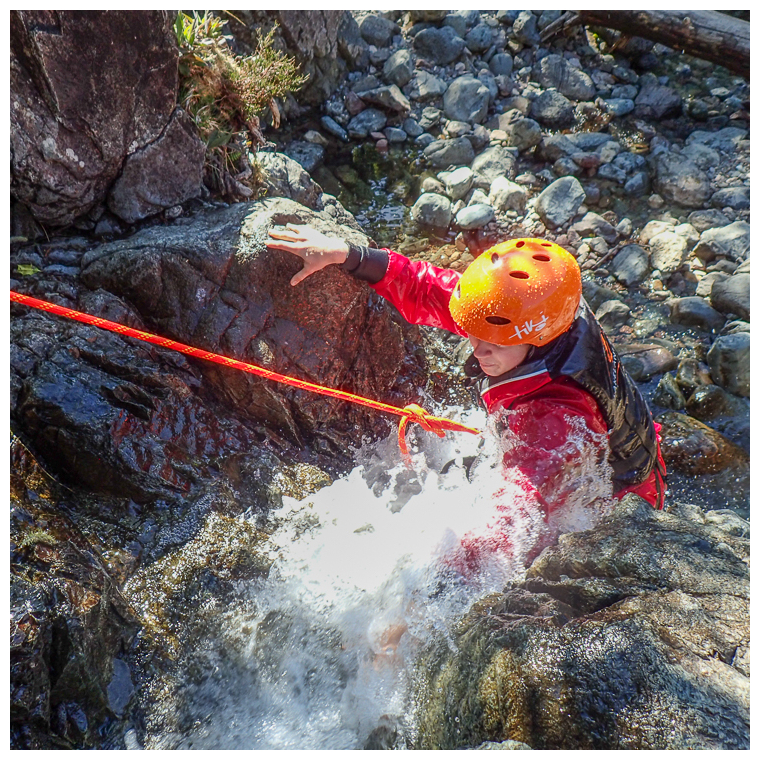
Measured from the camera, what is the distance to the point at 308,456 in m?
3.88

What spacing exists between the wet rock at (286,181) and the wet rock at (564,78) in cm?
496

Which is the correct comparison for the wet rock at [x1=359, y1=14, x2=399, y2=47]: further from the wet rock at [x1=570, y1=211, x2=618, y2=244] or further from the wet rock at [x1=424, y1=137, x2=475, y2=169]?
the wet rock at [x1=570, y1=211, x2=618, y2=244]

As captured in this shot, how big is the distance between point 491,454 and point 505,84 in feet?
20.7

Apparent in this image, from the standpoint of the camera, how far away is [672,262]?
20.0 feet

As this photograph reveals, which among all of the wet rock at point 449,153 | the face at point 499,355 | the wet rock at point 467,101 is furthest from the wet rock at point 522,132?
the face at point 499,355

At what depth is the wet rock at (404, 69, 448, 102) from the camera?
24.4 feet

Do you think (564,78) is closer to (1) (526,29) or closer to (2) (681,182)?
(1) (526,29)

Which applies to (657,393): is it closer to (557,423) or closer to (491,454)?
(491,454)

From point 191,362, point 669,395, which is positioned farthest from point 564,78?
point 191,362

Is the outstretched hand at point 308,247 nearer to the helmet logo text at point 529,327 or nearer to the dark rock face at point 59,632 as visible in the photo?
the helmet logo text at point 529,327

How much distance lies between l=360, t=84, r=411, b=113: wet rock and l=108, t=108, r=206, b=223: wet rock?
4132 mm

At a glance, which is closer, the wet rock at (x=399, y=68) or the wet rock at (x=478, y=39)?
the wet rock at (x=399, y=68)

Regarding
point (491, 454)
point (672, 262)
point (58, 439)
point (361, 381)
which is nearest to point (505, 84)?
point (672, 262)

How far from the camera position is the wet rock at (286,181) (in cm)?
447
